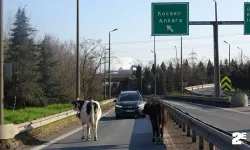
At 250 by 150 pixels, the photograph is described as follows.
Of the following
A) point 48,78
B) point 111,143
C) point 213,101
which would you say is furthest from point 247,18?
point 48,78

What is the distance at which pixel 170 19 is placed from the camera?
28.3 meters

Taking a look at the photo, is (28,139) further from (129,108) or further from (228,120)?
(129,108)

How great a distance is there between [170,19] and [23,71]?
68.0 feet

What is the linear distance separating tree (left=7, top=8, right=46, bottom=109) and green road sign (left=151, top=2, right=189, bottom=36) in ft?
64.4

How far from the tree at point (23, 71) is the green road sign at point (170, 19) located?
19616 mm

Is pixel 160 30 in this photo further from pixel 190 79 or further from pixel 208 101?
pixel 190 79

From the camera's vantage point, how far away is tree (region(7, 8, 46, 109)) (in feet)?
143

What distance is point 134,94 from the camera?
2856cm

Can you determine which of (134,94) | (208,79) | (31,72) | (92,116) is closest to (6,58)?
(31,72)

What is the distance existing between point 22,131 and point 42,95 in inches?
1316

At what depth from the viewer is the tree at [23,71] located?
143 ft

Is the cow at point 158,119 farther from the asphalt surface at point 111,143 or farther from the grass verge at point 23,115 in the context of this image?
the grass verge at point 23,115

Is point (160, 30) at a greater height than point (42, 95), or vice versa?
point (160, 30)

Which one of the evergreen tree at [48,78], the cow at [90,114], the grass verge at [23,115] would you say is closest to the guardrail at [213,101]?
the grass verge at [23,115]
